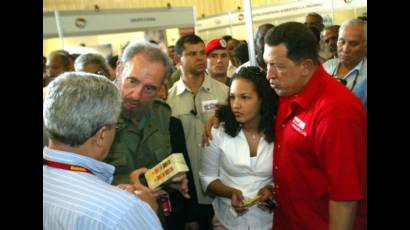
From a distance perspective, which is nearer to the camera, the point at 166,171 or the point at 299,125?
the point at 166,171

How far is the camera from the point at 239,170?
1.99 meters

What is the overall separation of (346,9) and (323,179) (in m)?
4.68

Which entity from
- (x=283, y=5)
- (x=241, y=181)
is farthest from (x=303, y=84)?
(x=283, y=5)

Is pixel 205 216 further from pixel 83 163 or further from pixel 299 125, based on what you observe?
pixel 83 163

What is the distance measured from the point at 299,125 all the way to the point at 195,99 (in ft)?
4.55

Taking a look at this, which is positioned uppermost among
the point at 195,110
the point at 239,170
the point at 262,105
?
the point at 262,105

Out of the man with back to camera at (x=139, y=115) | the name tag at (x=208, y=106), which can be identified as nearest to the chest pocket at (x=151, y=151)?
the man with back to camera at (x=139, y=115)

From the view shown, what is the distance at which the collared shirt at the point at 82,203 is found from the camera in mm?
1031

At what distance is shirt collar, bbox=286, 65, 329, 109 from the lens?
5.51 feet

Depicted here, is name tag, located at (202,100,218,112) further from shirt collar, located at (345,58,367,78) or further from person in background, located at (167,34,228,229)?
shirt collar, located at (345,58,367,78)

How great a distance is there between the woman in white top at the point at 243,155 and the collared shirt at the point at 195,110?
0.60m

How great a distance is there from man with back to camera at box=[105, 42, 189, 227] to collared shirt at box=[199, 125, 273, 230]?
0.30 metres

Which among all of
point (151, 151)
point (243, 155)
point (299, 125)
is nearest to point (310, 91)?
point (299, 125)
